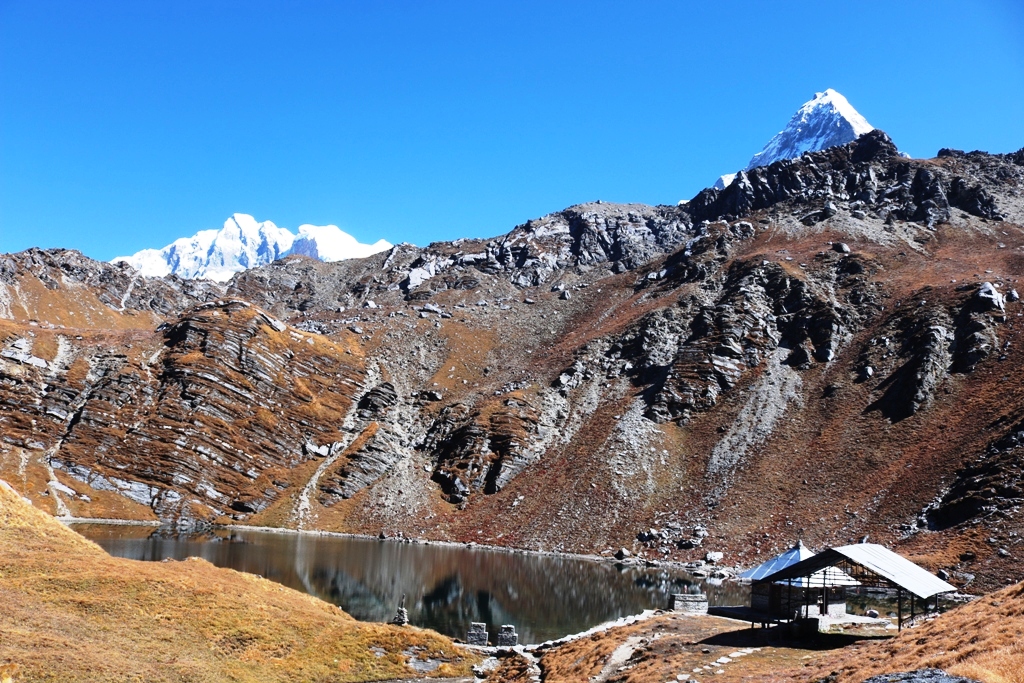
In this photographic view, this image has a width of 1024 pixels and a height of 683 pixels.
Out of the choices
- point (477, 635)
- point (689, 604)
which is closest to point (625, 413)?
point (689, 604)

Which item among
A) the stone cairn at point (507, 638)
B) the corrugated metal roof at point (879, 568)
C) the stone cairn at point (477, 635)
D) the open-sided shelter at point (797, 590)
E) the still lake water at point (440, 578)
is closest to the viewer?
the corrugated metal roof at point (879, 568)

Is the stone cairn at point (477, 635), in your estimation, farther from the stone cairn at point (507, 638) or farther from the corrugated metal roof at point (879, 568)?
the corrugated metal roof at point (879, 568)

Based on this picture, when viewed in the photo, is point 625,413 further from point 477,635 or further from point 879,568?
point 879,568

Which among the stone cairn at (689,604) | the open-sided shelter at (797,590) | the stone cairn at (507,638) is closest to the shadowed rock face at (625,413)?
the stone cairn at (689,604)

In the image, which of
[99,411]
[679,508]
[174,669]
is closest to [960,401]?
[679,508]

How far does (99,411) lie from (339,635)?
11175 cm

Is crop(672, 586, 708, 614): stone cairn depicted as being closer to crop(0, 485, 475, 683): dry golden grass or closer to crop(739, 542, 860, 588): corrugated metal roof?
crop(739, 542, 860, 588): corrugated metal roof

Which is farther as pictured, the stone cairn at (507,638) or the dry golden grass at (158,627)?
the stone cairn at (507,638)

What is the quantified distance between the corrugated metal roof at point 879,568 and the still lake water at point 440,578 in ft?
66.4

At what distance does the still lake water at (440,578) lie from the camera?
5719 centimetres

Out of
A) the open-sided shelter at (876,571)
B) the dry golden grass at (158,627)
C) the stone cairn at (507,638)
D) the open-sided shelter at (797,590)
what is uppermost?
the open-sided shelter at (876,571)

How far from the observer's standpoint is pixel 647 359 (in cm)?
15162

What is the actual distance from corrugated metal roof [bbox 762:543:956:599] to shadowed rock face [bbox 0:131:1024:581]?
4925 centimetres

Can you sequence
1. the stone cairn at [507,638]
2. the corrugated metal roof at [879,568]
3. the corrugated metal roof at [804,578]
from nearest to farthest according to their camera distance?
the corrugated metal roof at [879,568], the corrugated metal roof at [804,578], the stone cairn at [507,638]
